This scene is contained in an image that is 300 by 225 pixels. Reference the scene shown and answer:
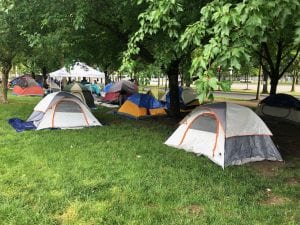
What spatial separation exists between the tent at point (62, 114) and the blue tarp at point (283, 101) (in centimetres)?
715

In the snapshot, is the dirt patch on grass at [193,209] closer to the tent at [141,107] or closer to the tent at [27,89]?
the tent at [141,107]

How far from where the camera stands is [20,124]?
39.0 feet

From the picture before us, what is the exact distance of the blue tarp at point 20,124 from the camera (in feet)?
37.2

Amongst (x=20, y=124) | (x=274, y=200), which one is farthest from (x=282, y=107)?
(x=274, y=200)

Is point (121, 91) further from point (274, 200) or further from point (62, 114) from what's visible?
point (274, 200)

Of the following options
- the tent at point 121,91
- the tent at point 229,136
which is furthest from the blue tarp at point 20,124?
the tent at point 121,91

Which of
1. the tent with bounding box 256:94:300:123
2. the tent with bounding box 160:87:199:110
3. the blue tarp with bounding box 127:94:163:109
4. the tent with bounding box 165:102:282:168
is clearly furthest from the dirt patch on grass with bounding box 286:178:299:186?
the tent with bounding box 160:87:199:110

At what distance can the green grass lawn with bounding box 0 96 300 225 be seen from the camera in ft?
17.0

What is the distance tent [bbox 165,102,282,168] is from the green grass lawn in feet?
0.98

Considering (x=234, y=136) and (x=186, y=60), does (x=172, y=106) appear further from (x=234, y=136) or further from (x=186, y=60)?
(x=234, y=136)

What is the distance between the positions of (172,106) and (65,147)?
608 cm

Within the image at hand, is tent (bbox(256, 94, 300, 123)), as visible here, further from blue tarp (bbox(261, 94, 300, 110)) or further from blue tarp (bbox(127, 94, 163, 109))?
blue tarp (bbox(127, 94, 163, 109))

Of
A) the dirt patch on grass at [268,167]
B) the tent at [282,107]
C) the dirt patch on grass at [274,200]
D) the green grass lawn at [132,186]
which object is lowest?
the dirt patch on grass at [274,200]

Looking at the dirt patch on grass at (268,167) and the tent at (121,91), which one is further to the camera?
the tent at (121,91)
